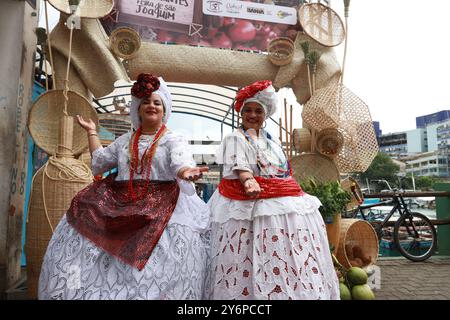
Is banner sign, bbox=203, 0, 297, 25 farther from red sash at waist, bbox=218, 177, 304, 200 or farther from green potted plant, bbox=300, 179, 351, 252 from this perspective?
red sash at waist, bbox=218, 177, 304, 200

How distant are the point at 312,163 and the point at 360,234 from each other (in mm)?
967

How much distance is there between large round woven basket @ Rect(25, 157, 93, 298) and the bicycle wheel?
4454 millimetres

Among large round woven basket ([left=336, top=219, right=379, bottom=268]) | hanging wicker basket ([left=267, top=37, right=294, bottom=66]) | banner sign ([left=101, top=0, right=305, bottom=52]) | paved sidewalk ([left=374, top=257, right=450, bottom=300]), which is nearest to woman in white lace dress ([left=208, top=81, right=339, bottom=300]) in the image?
large round woven basket ([left=336, top=219, right=379, bottom=268])

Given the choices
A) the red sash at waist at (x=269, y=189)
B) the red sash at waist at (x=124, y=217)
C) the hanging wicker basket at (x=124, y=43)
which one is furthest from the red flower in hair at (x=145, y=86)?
the hanging wicker basket at (x=124, y=43)

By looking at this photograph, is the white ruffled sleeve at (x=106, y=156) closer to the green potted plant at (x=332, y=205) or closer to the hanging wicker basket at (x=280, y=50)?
the green potted plant at (x=332, y=205)

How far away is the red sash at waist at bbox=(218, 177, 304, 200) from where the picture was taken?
2.17 m

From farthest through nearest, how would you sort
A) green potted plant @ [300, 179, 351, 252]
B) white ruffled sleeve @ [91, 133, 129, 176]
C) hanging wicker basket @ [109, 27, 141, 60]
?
1. hanging wicker basket @ [109, 27, 141, 60]
2. green potted plant @ [300, 179, 351, 252]
3. white ruffled sleeve @ [91, 133, 129, 176]

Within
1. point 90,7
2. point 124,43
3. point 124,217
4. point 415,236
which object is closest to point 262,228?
point 124,217

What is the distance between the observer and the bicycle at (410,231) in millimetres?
5024

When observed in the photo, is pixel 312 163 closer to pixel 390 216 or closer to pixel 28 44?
pixel 390 216

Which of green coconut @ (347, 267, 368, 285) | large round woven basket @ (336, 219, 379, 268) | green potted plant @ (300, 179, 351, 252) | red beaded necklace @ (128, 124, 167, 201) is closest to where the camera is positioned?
red beaded necklace @ (128, 124, 167, 201)

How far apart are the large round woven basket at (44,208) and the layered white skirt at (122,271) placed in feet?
3.01

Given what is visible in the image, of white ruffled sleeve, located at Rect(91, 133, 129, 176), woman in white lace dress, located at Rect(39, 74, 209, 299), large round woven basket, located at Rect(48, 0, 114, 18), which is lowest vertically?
woman in white lace dress, located at Rect(39, 74, 209, 299)

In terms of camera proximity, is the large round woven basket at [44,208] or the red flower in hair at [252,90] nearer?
the red flower in hair at [252,90]
